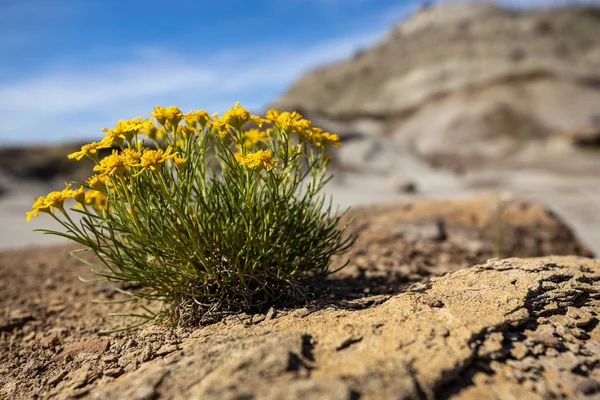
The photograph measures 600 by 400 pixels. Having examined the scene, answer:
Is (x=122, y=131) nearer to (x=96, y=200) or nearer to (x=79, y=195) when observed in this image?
(x=79, y=195)

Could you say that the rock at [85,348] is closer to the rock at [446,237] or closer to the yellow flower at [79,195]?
the yellow flower at [79,195]

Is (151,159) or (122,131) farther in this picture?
(122,131)

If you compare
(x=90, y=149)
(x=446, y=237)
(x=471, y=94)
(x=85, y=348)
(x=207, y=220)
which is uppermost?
(x=471, y=94)

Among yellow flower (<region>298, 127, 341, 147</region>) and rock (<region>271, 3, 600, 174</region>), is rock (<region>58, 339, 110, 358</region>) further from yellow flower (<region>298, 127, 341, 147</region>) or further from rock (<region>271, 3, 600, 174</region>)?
rock (<region>271, 3, 600, 174</region>)

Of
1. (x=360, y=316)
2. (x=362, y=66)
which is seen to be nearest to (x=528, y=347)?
(x=360, y=316)

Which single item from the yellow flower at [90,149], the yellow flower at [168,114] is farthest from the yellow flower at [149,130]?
the yellow flower at [90,149]

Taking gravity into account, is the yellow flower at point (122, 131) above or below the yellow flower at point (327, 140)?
above

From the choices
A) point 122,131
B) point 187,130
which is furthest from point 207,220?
point 122,131
